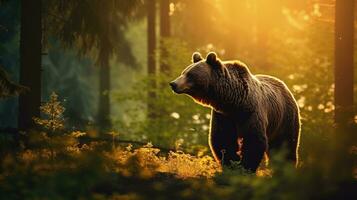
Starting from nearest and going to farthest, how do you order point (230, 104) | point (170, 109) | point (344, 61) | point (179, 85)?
point (179, 85) < point (230, 104) < point (344, 61) < point (170, 109)

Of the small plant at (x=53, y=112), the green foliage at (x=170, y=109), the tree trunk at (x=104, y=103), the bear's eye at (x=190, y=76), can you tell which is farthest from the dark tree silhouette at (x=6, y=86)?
the tree trunk at (x=104, y=103)

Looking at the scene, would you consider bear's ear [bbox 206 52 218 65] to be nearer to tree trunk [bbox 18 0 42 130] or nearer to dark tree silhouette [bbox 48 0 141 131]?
tree trunk [bbox 18 0 42 130]

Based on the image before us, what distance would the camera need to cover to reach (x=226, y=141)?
1253 centimetres

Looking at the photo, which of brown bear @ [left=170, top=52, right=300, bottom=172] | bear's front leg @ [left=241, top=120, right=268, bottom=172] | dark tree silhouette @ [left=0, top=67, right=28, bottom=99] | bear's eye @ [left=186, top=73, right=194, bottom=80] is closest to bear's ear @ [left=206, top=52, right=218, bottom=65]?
brown bear @ [left=170, top=52, right=300, bottom=172]

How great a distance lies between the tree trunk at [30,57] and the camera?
14.8 metres

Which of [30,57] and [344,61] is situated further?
[344,61]

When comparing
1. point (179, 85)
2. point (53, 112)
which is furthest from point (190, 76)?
point (53, 112)

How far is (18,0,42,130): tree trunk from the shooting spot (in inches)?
581

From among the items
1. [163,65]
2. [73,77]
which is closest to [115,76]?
[73,77]

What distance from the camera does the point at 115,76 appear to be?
56.6m

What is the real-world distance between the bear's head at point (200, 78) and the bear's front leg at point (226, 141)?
47 cm

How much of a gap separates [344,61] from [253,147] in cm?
485

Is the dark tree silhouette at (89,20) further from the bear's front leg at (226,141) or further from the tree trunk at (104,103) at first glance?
the tree trunk at (104,103)

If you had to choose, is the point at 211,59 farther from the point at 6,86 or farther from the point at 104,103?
the point at 104,103
